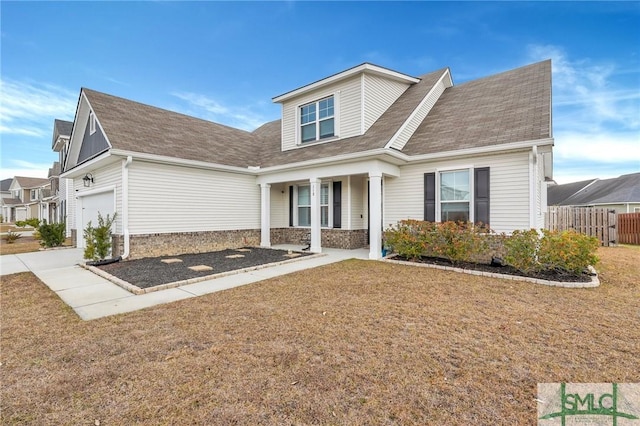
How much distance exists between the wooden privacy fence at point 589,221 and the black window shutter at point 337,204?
8.79 meters

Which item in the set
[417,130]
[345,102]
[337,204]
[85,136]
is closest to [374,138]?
[417,130]

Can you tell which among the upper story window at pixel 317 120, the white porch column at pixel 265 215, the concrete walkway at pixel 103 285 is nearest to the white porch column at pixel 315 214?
the concrete walkway at pixel 103 285

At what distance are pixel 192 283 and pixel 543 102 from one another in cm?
1110

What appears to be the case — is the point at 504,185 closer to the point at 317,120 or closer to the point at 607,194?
the point at 317,120

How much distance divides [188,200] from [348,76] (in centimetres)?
747

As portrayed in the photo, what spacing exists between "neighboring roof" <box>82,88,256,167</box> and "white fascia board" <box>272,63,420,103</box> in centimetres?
314

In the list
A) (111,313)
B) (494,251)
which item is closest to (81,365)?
(111,313)

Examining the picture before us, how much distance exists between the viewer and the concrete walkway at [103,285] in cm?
494

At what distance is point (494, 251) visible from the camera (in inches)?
326

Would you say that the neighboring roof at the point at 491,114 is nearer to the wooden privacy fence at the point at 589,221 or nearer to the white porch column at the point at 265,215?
the wooden privacy fence at the point at 589,221

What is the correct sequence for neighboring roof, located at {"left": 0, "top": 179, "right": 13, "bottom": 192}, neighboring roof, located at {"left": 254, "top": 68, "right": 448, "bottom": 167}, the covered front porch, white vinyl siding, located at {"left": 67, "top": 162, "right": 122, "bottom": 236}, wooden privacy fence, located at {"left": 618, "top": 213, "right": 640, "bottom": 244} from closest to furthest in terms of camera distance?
1. the covered front porch
2. white vinyl siding, located at {"left": 67, "top": 162, "right": 122, "bottom": 236}
3. neighboring roof, located at {"left": 254, "top": 68, "right": 448, "bottom": 167}
4. wooden privacy fence, located at {"left": 618, "top": 213, "right": 640, "bottom": 244}
5. neighboring roof, located at {"left": 0, "top": 179, "right": 13, "bottom": 192}

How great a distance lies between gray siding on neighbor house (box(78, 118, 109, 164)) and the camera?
10.2m

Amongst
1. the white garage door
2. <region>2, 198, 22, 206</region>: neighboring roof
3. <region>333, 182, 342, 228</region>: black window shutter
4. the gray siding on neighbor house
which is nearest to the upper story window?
<region>333, 182, 342, 228</region>: black window shutter

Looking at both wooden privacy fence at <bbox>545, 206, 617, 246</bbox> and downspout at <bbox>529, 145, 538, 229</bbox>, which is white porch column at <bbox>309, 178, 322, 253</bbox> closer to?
downspout at <bbox>529, 145, 538, 229</bbox>
